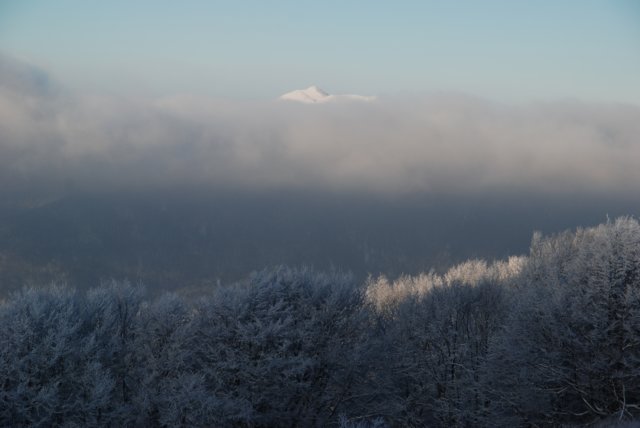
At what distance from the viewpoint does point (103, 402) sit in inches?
1496

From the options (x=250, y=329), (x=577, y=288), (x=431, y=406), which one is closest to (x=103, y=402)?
(x=250, y=329)

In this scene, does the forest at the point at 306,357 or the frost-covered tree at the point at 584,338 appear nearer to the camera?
the frost-covered tree at the point at 584,338

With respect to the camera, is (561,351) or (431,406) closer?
(561,351)

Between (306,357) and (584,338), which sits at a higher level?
(584,338)

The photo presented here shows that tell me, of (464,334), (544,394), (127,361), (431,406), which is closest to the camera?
(544,394)

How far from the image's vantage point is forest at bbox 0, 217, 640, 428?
37000 mm

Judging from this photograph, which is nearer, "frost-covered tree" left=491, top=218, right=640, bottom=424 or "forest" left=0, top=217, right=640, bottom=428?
"frost-covered tree" left=491, top=218, right=640, bottom=424

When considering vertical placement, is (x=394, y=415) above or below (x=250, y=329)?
below

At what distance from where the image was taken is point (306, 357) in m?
43.3

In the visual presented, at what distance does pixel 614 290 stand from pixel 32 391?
105 feet

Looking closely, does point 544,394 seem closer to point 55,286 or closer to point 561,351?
point 561,351

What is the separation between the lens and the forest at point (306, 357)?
37.0 m

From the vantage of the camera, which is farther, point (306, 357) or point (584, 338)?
point (306, 357)

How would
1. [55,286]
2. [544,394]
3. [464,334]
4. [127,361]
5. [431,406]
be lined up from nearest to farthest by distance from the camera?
[544,394], [127,361], [55,286], [431,406], [464,334]
